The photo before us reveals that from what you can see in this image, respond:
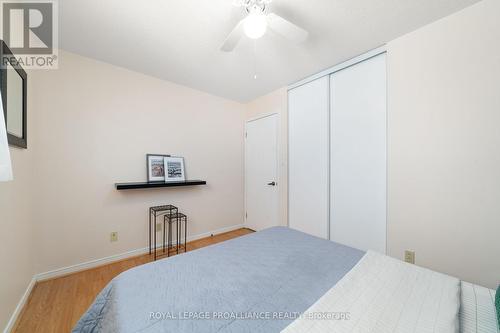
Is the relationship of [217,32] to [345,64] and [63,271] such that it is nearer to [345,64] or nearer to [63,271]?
[345,64]

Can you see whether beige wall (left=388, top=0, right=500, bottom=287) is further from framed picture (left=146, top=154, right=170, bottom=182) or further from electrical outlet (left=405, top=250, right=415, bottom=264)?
framed picture (left=146, top=154, right=170, bottom=182)

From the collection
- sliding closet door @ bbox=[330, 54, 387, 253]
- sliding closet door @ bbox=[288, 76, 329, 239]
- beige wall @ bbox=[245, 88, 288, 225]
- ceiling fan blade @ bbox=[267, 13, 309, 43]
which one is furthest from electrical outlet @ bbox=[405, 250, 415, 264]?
ceiling fan blade @ bbox=[267, 13, 309, 43]

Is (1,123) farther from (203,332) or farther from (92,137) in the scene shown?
(92,137)

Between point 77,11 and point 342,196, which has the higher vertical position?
point 77,11

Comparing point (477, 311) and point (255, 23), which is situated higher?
point (255, 23)

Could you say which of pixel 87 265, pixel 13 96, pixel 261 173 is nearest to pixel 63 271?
pixel 87 265

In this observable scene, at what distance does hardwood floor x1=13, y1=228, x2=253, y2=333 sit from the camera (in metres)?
1.41

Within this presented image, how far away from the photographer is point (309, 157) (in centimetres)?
265

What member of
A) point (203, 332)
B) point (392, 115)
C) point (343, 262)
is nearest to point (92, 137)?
point (203, 332)

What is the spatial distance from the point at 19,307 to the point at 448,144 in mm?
3592

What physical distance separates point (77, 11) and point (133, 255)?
251cm

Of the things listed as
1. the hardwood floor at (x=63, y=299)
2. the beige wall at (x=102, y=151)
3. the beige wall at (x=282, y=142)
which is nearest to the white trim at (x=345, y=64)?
the beige wall at (x=282, y=142)

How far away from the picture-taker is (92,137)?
2178 millimetres

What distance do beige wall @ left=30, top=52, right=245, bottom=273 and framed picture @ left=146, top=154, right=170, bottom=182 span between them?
0.07 meters
